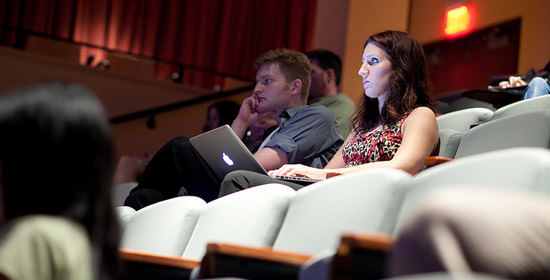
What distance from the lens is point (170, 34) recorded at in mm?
7520

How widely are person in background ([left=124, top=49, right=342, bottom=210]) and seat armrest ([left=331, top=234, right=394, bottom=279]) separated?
1.80m

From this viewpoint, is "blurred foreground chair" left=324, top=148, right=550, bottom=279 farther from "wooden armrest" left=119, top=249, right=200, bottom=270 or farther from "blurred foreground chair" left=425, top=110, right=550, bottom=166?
"blurred foreground chair" left=425, top=110, right=550, bottom=166

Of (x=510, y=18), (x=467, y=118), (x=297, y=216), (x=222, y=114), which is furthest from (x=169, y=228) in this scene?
(x=510, y=18)

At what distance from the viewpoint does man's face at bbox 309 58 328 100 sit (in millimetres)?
4164

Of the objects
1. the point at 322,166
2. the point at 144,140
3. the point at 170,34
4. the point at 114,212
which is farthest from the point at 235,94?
the point at 114,212

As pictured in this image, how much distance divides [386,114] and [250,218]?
937 mm

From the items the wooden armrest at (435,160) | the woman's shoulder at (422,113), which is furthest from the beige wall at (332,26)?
the wooden armrest at (435,160)

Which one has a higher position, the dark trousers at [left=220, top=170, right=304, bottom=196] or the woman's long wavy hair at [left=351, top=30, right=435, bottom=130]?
the woman's long wavy hair at [left=351, top=30, right=435, bottom=130]

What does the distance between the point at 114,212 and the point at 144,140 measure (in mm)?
5166

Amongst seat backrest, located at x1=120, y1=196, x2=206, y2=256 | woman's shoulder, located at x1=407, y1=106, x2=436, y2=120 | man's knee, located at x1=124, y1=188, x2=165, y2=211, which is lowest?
man's knee, located at x1=124, y1=188, x2=165, y2=211

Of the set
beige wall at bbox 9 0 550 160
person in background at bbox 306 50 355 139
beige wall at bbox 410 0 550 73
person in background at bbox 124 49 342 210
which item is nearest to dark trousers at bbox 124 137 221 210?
person in background at bbox 124 49 342 210

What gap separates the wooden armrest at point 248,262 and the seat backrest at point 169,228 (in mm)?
652

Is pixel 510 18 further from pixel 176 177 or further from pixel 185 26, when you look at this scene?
pixel 185 26

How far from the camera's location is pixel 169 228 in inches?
83.0
